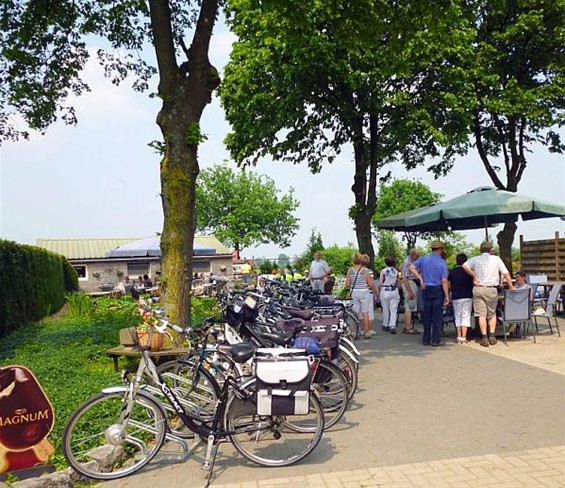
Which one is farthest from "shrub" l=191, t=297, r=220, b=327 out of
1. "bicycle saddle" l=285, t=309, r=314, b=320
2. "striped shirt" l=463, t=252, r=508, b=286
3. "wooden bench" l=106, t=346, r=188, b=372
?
"bicycle saddle" l=285, t=309, r=314, b=320

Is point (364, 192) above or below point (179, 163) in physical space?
above

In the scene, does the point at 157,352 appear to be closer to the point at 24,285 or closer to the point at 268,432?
the point at 268,432

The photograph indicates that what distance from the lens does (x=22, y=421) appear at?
4.48 metres

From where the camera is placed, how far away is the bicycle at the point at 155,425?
4707mm

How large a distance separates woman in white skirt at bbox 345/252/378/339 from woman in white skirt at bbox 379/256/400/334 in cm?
93

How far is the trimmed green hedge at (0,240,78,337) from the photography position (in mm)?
12438

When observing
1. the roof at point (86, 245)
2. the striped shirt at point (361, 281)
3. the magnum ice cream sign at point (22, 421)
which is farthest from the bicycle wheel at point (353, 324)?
the roof at point (86, 245)

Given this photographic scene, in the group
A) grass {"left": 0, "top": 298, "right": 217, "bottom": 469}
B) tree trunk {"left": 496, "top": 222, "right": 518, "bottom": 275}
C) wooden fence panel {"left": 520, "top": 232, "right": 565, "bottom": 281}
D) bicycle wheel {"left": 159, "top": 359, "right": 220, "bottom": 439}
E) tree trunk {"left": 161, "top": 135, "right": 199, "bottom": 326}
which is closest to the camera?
bicycle wheel {"left": 159, "top": 359, "right": 220, "bottom": 439}

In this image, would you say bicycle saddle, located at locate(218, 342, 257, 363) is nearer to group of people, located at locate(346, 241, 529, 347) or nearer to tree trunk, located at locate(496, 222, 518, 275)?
group of people, located at locate(346, 241, 529, 347)

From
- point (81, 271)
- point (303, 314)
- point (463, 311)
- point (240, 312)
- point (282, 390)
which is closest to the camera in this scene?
point (282, 390)

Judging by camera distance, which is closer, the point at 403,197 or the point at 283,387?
the point at 283,387

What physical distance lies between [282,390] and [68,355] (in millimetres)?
5732

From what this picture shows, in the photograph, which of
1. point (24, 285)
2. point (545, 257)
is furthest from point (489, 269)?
point (24, 285)

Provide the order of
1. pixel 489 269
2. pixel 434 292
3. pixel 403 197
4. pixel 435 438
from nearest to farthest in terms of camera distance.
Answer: pixel 435 438
pixel 489 269
pixel 434 292
pixel 403 197
